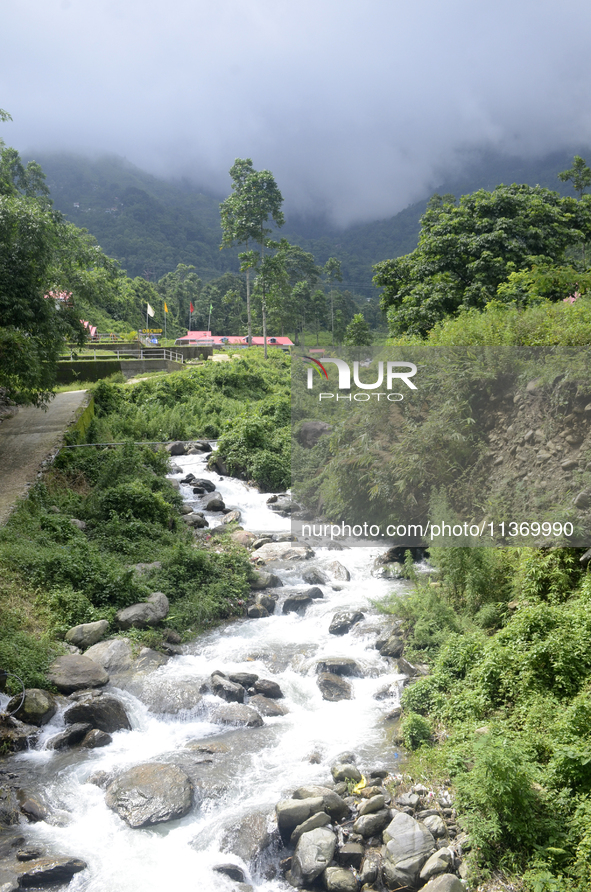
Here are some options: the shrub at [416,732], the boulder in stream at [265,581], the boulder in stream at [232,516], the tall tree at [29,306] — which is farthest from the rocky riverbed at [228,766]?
the tall tree at [29,306]

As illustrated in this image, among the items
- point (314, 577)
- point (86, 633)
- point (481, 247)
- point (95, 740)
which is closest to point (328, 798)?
point (95, 740)

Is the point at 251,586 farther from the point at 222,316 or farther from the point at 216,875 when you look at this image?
the point at 222,316

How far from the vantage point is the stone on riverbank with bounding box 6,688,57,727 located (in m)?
7.33

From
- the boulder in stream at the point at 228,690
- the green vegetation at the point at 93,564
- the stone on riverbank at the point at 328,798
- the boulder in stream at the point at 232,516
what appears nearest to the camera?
the stone on riverbank at the point at 328,798

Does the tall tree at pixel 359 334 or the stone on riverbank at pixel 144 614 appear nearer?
the stone on riverbank at pixel 144 614

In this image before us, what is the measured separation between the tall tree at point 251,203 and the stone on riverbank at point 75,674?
111ft

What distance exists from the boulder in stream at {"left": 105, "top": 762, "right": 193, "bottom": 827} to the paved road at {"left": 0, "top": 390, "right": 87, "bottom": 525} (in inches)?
247

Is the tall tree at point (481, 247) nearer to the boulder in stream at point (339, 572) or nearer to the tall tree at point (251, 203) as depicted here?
the boulder in stream at point (339, 572)

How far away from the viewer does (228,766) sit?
6855mm

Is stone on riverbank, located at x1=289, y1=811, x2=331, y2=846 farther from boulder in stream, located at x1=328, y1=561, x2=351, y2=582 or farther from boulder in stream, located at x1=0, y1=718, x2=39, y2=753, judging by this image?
boulder in stream, located at x1=328, y1=561, x2=351, y2=582

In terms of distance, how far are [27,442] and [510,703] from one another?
14156 mm

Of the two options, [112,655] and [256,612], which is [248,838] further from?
[256,612]

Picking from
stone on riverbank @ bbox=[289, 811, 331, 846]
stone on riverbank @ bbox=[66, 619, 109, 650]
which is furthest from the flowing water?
stone on riverbank @ bbox=[66, 619, 109, 650]

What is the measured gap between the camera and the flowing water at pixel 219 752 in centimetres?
559
